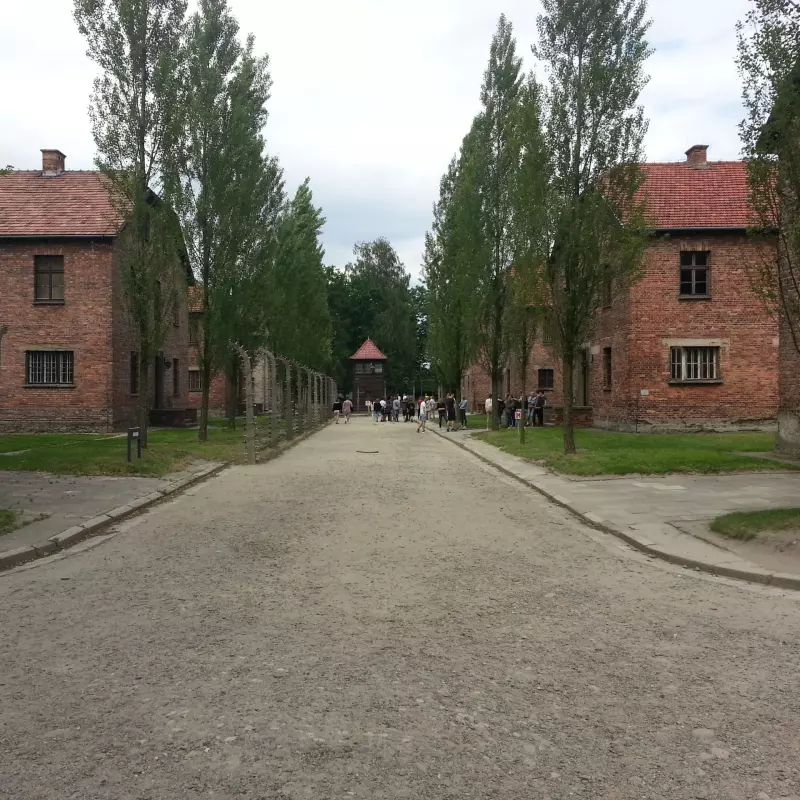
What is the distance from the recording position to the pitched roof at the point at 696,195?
27516 mm

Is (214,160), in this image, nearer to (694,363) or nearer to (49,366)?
(49,366)

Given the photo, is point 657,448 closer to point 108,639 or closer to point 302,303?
point 108,639

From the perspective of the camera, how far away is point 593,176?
1866 cm

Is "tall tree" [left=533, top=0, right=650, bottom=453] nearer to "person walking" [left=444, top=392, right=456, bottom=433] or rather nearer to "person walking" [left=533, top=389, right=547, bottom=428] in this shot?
"person walking" [left=533, top=389, right=547, bottom=428]

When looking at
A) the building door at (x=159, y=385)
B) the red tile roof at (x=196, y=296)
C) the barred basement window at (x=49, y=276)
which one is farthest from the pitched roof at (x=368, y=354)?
the red tile roof at (x=196, y=296)

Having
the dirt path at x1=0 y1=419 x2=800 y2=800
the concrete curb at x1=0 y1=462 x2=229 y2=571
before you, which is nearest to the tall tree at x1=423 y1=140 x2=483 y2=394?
the concrete curb at x1=0 y1=462 x2=229 y2=571

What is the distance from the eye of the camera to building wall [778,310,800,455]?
59.5 ft

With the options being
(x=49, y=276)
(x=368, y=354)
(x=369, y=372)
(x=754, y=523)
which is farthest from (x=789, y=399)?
(x=369, y=372)

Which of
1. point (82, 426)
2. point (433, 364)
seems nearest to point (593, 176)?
point (82, 426)

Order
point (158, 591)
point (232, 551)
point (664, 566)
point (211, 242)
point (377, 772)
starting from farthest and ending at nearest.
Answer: point (211, 242), point (232, 551), point (664, 566), point (158, 591), point (377, 772)

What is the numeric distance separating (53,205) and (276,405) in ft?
42.9

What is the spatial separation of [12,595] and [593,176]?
15706 mm

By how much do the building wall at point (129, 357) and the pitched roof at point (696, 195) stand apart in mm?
15424

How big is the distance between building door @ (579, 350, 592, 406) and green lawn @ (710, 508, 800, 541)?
24.6 m
